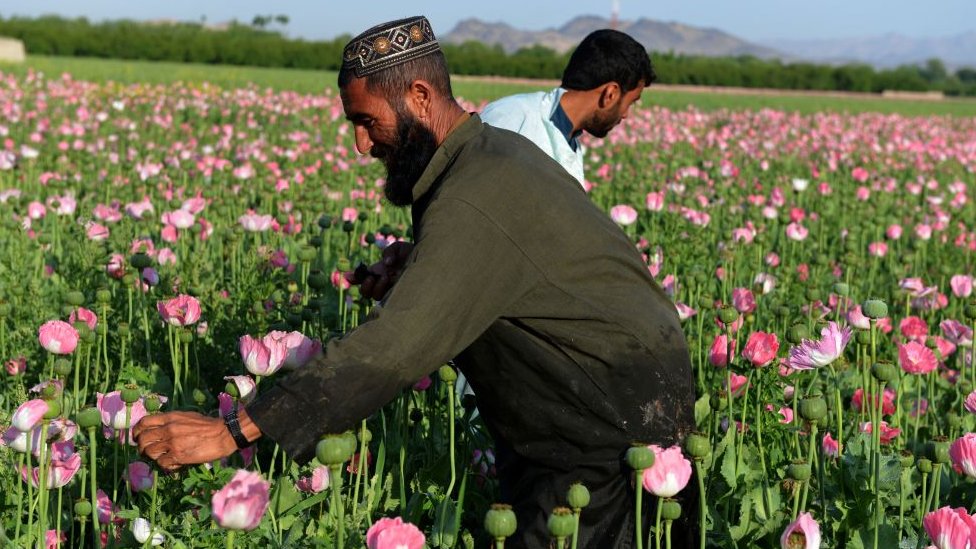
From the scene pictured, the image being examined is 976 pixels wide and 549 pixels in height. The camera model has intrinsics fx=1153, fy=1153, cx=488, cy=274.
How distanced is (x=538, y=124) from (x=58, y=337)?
1720 millimetres

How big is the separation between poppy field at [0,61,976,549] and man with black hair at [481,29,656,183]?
0.61m

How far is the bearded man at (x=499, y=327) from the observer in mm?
1889

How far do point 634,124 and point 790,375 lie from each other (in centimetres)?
995

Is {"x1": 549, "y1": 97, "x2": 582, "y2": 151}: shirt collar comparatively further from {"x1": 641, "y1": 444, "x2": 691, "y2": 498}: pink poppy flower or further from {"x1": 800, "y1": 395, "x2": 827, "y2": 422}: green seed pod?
{"x1": 641, "y1": 444, "x2": 691, "y2": 498}: pink poppy flower

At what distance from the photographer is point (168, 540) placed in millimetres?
2199

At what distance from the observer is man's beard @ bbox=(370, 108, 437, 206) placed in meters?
2.19

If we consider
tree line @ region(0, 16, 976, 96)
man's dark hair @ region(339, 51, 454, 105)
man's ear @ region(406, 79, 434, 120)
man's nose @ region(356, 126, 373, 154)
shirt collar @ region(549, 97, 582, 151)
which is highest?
man's dark hair @ region(339, 51, 454, 105)

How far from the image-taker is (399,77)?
84.7 inches

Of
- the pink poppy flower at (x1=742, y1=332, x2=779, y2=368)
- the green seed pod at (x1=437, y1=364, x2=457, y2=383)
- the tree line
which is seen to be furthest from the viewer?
the tree line

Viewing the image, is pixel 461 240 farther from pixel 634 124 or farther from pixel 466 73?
pixel 466 73

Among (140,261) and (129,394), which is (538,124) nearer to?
(140,261)

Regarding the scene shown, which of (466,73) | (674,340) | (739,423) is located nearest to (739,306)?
(739,423)

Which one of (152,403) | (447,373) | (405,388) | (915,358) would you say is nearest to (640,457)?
(405,388)

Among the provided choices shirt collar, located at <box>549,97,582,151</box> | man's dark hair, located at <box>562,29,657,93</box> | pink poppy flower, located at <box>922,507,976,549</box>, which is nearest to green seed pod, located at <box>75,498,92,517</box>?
pink poppy flower, located at <box>922,507,976,549</box>
